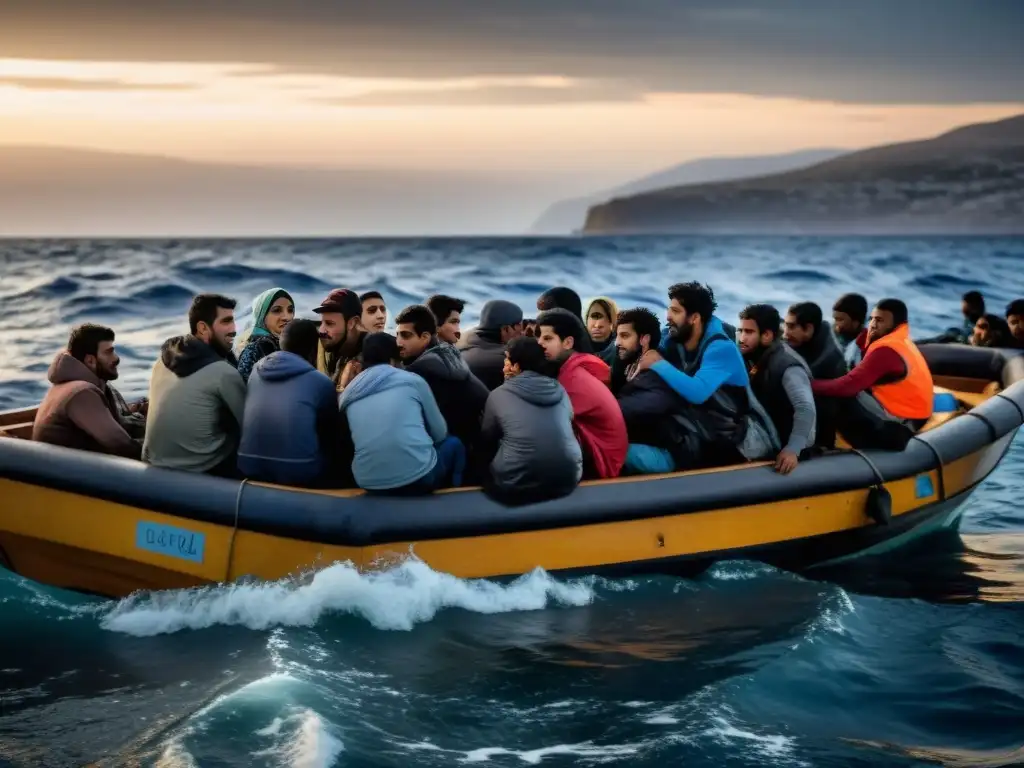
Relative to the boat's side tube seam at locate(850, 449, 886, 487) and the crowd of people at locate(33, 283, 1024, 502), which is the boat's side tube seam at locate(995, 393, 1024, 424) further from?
the boat's side tube seam at locate(850, 449, 886, 487)

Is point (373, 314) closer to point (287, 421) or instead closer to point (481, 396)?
point (481, 396)

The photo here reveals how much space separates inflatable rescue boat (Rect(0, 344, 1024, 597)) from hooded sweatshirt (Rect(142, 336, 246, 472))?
0.16m

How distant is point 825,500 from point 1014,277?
43770mm

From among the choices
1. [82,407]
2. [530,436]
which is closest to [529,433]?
[530,436]

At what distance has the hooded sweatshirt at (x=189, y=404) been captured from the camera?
631 cm

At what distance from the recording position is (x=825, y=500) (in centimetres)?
710

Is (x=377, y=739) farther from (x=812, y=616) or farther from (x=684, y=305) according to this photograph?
(x=684, y=305)

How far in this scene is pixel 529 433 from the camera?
20.4 feet

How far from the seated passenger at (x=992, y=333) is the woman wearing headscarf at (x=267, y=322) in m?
6.70

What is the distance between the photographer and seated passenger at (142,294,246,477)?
631 centimetres

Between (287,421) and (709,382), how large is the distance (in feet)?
8.05

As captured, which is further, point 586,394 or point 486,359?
point 486,359

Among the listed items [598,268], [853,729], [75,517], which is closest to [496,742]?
[853,729]

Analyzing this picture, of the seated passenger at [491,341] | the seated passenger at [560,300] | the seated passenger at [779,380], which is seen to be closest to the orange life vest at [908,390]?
the seated passenger at [779,380]
